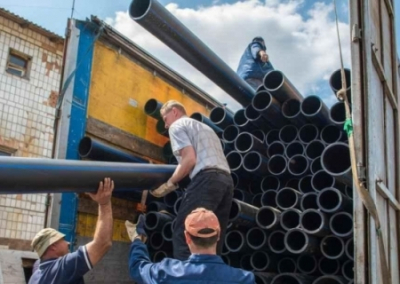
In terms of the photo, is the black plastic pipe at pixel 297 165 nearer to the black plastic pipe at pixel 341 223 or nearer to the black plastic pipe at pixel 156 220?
the black plastic pipe at pixel 341 223

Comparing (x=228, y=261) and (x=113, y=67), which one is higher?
(x=113, y=67)

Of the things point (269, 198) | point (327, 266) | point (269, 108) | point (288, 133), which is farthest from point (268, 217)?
point (269, 108)

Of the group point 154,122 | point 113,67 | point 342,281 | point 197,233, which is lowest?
point 342,281

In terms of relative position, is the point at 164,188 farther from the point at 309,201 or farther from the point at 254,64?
the point at 254,64

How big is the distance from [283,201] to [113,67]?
2.02 m

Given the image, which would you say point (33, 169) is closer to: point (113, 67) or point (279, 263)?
point (113, 67)

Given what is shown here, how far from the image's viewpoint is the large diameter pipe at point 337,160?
357 centimetres

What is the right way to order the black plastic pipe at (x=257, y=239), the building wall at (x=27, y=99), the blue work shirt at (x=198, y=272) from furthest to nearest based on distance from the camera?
the building wall at (x=27, y=99)
the black plastic pipe at (x=257, y=239)
the blue work shirt at (x=198, y=272)

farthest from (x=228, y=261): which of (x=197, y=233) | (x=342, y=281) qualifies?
(x=197, y=233)

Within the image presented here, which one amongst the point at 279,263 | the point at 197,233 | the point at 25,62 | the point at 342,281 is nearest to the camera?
the point at 197,233

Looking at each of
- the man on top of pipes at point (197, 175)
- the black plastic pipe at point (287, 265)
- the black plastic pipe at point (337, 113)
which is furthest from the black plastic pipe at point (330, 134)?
the man on top of pipes at point (197, 175)

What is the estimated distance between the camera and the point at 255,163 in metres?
4.35

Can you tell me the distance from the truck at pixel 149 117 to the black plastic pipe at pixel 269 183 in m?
1.11

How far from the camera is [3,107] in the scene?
9.67 metres
